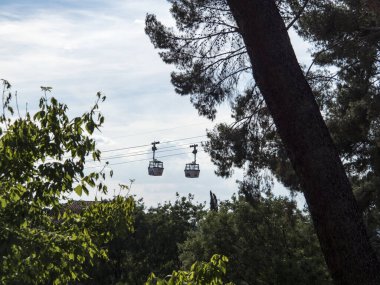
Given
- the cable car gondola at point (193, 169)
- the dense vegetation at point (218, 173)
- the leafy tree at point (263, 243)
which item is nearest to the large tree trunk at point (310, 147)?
the dense vegetation at point (218, 173)

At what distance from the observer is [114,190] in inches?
336

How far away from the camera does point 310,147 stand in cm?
760

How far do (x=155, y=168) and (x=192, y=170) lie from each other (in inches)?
68.4

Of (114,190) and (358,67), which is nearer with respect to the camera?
(114,190)

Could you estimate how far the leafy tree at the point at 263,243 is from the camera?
988 inches

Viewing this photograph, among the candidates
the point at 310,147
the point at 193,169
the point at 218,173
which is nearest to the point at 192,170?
the point at 193,169

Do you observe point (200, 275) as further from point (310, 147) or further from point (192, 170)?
point (192, 170)

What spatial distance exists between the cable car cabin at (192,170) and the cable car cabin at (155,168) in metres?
1.18

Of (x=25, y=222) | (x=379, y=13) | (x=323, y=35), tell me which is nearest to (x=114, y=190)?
(x=25, y=222)

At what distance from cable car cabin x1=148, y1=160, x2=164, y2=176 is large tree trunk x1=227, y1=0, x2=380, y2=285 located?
22.9 metres

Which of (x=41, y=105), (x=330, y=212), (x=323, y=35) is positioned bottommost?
(x=330, y=212)

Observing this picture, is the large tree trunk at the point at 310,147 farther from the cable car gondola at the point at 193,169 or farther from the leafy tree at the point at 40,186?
the cable car gondola at the point at 193,169

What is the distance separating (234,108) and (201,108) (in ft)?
5.42

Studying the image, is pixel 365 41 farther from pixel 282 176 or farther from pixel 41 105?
pixel 41 105
